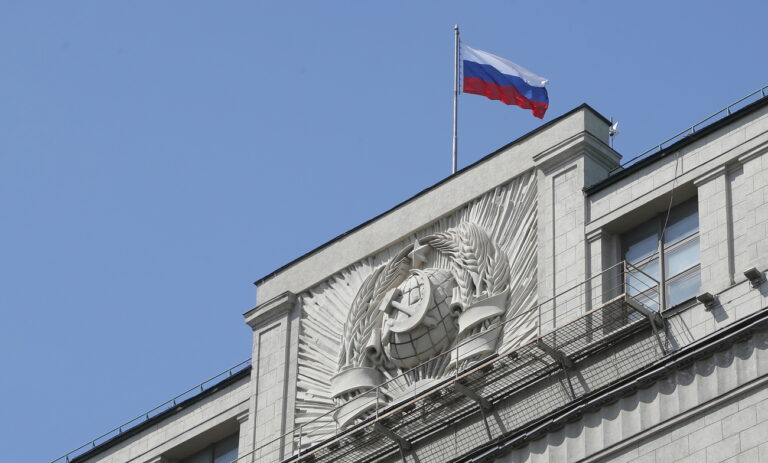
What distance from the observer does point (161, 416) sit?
51031 mm

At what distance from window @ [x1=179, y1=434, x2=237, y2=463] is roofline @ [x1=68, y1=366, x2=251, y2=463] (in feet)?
3.36

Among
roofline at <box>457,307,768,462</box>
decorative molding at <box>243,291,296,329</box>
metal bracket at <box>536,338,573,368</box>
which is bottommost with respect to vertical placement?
roofline at <box>457,307,768,462</box>

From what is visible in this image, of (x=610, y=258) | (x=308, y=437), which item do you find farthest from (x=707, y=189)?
(x=308, y=437)

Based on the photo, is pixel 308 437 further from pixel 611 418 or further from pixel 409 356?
pixel 611 418

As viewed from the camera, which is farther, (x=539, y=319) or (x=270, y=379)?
(x=270, y=379)

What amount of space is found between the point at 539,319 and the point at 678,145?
4090 mm

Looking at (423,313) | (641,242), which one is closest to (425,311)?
(423,313)

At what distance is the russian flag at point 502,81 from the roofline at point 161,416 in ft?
25.5

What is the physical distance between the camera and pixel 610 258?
43.8m

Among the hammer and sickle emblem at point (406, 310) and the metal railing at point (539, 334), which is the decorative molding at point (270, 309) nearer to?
the hammer and sickle emblem at point (406, 310)

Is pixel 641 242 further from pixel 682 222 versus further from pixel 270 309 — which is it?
pixel 270 309

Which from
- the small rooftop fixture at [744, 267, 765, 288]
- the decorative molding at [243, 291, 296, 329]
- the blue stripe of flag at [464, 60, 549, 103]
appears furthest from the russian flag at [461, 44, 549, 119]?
the small rooftop fixture at [744, 267, 765, 288]

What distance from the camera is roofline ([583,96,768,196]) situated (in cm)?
4253

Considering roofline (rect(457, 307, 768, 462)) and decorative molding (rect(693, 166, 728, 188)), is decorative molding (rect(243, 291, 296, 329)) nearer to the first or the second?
roofline (rect(457, 307, 768, 462))
